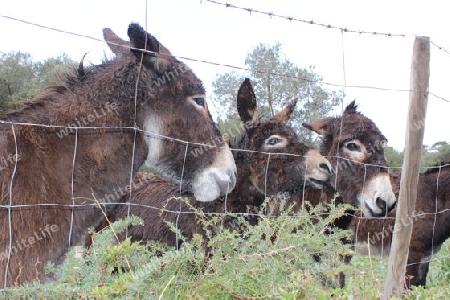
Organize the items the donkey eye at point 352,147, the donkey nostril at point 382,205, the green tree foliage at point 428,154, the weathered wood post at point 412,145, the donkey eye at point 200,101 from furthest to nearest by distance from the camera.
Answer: the green tree foliage at point 428,154 < the donkey eye at point 352,147 < the donkey nostril at point 382,205 < the donkey eye at point 200,101 < the weathered wood post at point 412,145

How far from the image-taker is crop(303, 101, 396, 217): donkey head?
5.23m

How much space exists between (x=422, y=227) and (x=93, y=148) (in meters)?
4.86

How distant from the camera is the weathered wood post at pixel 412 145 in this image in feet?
11.2

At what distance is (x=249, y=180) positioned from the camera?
5.24 metres

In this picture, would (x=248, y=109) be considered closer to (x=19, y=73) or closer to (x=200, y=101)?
(x=200, y=101)

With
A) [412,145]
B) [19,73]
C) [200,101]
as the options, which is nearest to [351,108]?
[412,145]

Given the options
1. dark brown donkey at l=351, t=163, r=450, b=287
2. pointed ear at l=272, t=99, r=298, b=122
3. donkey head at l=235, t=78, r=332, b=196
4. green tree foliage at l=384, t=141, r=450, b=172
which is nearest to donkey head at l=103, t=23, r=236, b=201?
donkey head at l=235, t=78, r=332, b=196

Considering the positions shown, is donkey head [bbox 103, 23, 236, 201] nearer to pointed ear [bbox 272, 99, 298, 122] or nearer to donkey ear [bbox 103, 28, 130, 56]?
donkey ear [bbox 103, 28, 130, 56]

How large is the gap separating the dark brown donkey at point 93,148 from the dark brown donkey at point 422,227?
130 inches

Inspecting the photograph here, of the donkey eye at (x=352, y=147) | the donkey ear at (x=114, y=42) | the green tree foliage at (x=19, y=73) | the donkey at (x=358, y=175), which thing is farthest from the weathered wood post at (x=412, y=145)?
the green tree foliage at (x=19, y=73)

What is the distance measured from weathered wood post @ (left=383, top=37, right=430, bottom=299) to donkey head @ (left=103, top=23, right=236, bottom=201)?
1.24 metres

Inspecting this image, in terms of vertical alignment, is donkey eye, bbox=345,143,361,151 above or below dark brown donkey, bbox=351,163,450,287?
above

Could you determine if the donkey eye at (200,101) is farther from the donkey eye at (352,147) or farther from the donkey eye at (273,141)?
the donkey eye at (352,147)

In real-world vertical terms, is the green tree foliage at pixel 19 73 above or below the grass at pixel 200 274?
above
